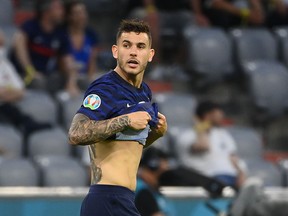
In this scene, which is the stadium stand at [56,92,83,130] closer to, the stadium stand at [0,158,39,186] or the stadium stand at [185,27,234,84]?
the stadium stand at [0,158,39,186]

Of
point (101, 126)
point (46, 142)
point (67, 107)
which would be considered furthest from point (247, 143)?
point (101, 126)

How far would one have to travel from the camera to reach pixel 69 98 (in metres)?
9.70

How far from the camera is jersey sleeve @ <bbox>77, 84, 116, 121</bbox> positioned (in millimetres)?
5348

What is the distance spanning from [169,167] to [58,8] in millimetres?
2125

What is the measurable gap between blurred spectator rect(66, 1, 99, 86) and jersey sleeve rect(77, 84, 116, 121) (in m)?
4.71

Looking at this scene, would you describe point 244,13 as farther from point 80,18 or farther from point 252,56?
point 80,18

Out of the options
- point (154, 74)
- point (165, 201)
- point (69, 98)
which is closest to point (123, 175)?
point (165, 201)

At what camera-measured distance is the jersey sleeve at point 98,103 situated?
17.5ft

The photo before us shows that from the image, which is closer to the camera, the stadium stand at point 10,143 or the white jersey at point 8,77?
the stadium stand at point 10,143

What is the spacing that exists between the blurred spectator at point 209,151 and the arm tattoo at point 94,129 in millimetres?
3784

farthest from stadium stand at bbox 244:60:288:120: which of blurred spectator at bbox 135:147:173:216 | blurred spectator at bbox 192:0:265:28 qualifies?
blurred spectator at bbox 135:147:173:216

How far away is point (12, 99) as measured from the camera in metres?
9.45

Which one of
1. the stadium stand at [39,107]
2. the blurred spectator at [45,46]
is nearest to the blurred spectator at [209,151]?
the stadium stand at [39,107]

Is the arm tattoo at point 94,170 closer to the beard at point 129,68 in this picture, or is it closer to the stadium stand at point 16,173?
the beard at point 129,68
